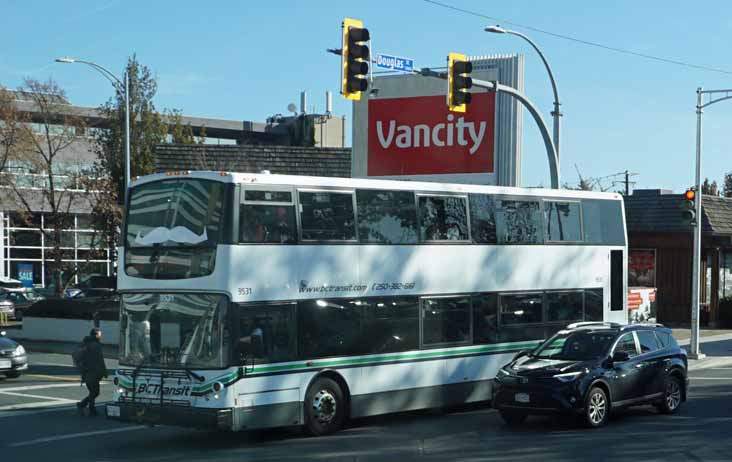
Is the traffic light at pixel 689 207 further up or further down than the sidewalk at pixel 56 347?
further up

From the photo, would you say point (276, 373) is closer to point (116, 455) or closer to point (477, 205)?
point (116, 455)

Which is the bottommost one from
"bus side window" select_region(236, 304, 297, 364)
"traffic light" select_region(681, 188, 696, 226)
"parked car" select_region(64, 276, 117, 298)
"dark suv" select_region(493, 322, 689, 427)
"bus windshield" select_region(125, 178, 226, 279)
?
"parked car" select_region(64, 276, 117, 298)

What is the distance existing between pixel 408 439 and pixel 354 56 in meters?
7.42

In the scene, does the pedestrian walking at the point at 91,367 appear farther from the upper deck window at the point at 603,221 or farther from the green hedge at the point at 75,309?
the green hedge at the point at 75,309

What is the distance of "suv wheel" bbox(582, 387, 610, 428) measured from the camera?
15.9m

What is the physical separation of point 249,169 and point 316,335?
25276mm

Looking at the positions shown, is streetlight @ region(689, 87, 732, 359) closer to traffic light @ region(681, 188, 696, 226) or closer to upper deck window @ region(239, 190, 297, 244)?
traffic light @ region(681, 188, 696, 226)

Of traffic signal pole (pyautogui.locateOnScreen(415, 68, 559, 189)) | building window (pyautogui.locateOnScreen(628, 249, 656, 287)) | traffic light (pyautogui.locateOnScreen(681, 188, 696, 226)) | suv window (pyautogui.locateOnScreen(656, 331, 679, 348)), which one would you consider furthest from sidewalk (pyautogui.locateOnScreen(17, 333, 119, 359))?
building window (pyautogui.locateOnScreen(628, 249, 656, 287))

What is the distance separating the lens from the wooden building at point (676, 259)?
42156mm

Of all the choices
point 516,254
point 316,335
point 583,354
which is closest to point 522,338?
point 516,254

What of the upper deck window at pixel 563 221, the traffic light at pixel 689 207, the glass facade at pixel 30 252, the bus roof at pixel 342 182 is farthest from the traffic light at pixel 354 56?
the glass facade at pixel 30 252

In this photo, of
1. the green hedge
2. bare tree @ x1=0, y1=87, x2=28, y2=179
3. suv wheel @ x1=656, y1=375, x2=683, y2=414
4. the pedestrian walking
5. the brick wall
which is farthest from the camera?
bare tree @ x1=0, y1=87, x2=28, y2=179

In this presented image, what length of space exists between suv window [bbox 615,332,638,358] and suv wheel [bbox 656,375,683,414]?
96cm

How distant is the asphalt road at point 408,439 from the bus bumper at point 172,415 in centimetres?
42
